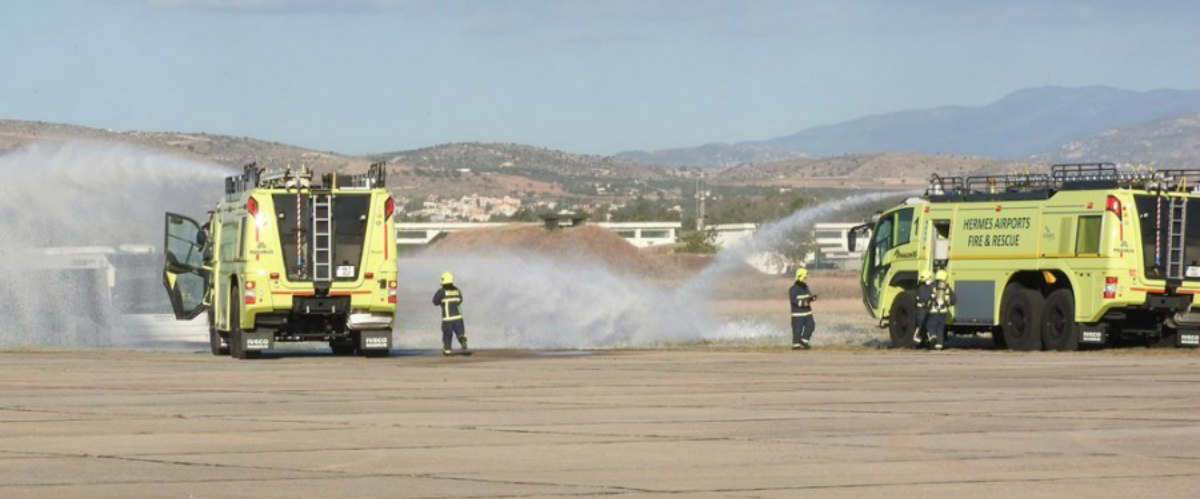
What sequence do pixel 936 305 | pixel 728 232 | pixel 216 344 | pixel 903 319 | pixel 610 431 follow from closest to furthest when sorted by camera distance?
pixel 610 431
pixel 936 305
pixel 216 344
pixel 903 319
pixel 728 232

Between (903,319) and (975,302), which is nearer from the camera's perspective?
(975,302)

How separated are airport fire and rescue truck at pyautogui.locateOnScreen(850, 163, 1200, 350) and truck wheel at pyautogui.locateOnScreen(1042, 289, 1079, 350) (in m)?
0.02

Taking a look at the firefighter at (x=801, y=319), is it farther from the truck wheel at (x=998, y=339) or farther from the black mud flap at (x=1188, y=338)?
the black mud flap at (x=1188, y=338)

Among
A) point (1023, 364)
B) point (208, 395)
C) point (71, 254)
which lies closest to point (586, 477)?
point (208, 395)

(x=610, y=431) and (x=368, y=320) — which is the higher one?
(x=610, y=431)

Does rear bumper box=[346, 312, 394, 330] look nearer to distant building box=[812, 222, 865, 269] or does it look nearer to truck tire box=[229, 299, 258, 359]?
truck tire box=[229, 299, 258, 359]

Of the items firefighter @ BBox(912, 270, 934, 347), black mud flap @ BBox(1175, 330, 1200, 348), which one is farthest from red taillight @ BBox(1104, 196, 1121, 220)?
firefighter @ BBox(912, 270, 934, 347)

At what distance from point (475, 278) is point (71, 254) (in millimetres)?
10423

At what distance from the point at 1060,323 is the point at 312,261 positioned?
12.1 meters

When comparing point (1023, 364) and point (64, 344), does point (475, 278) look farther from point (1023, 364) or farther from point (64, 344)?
point (1023, 364)

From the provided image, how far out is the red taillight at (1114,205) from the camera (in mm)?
32250

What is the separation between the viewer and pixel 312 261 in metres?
31.9

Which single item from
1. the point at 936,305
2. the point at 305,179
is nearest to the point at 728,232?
the point at 936,305

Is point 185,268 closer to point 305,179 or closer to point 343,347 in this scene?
point 343,347
